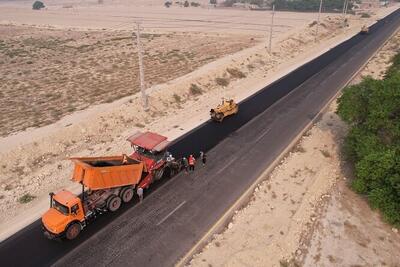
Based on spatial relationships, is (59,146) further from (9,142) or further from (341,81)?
(341,81)

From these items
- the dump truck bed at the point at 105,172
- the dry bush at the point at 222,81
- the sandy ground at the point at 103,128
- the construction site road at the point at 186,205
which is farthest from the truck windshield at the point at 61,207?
the dry bush at the point at 222,81

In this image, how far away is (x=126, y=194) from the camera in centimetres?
2081

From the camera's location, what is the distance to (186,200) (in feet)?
70.6

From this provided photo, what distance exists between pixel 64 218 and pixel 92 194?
2251 mm

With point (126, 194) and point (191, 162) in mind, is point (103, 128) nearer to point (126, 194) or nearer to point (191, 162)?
point (191, 162)

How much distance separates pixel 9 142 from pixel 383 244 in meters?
27.9

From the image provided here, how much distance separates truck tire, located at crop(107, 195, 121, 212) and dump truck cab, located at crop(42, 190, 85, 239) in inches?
71.2

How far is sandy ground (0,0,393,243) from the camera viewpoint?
22.9 meters

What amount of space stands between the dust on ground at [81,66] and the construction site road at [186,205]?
14509 millimetres

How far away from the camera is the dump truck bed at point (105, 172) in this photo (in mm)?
18281

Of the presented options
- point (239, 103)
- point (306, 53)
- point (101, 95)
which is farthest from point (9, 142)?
point (306, 53)

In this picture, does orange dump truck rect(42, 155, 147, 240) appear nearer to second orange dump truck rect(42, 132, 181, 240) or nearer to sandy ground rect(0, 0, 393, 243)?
second orange dump truck rect(42, 132, 181, 240)

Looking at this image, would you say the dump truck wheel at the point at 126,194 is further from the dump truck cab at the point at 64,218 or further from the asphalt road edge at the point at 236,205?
the asphalt road edge at the point at 236,205

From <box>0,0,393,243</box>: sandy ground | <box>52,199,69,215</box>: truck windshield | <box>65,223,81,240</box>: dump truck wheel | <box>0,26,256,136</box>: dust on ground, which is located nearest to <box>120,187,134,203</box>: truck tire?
<box>65,223,81,240</box>: dump truck wheel
